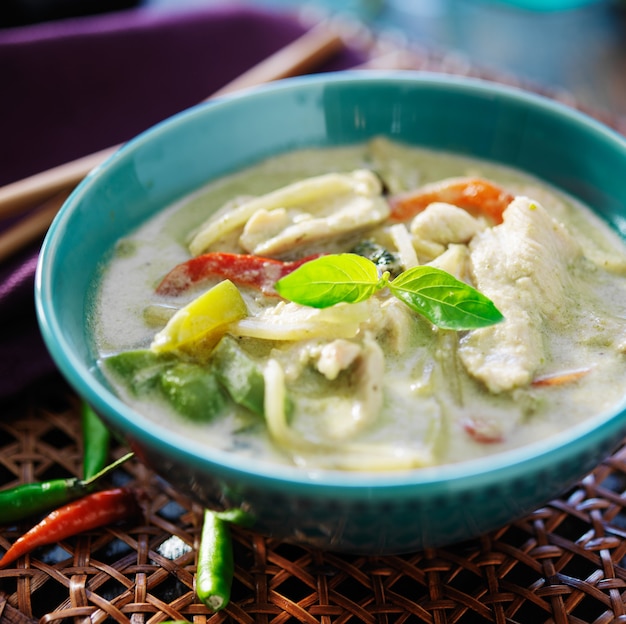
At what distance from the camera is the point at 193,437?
2348 millimetres

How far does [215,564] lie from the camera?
98.5 inches

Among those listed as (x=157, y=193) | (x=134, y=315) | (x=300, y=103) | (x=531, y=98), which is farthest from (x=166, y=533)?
(x=531, y=98)

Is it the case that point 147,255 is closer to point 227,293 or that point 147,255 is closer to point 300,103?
point 227,293

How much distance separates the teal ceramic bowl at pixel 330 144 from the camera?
1978 millimetres

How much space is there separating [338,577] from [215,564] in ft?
1.32

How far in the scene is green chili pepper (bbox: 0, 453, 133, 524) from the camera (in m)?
2.73

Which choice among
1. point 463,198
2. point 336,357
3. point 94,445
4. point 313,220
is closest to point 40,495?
point 94,445

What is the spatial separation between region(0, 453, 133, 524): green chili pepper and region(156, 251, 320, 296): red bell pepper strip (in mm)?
650

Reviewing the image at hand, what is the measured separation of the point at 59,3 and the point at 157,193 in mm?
3074

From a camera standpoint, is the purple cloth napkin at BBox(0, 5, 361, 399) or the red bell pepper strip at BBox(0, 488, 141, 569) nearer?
the red bell pepper strip at BBox(0, 488, 141, 569)

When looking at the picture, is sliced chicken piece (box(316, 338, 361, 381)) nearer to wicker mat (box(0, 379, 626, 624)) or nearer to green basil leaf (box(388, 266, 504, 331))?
green basil leaf (box(388, 266, 504, 331))

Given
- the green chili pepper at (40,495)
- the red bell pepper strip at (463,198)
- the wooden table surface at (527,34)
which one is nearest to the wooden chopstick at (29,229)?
the green chili pepper at (40,495)

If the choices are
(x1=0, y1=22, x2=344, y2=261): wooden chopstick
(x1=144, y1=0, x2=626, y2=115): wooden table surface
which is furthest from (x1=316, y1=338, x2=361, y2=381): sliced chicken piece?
(x1=144, y1=0, x2=626, y2=115): wooden table surface

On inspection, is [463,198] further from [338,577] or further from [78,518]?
[78,518]
